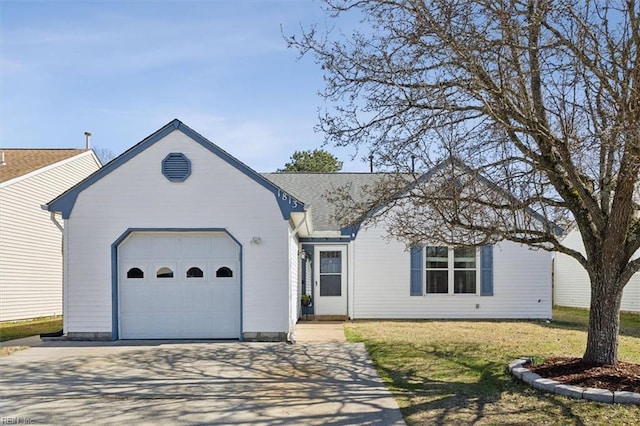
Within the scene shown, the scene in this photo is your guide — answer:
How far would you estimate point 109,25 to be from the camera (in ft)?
35.8

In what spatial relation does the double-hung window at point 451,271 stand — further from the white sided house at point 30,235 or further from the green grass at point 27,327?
the white sided house at point 30,235

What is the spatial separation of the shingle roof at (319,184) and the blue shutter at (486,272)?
416 cm

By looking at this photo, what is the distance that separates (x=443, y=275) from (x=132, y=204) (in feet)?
31.5

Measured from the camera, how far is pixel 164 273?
1274cm

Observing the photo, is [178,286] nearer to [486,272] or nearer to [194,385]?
[194,385]

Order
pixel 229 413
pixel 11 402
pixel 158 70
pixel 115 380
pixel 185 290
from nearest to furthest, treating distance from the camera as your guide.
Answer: pixel 229 413, pixel 11 402, pixel 115 380, pixel 158 70, pixel 185 290

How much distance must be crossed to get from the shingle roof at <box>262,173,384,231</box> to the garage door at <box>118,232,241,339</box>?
568 centimetres

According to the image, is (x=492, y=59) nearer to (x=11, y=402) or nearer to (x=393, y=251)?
(x=11, y=402)

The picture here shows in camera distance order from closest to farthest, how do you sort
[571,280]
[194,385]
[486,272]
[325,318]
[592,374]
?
[592,374] → [194,385] → [325,318] → [486,272] → [571,280]

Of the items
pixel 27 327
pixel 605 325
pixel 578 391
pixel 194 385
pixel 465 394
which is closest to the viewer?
pixel 578 391

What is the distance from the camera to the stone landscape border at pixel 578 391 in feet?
22.4

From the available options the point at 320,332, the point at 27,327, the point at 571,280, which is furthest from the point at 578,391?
the point at 571,280

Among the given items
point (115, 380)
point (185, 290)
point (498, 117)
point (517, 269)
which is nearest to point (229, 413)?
point (115, 380)

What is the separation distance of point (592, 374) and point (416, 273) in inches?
374
